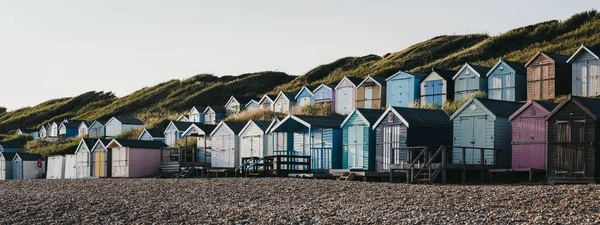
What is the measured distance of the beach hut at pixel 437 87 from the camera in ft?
162

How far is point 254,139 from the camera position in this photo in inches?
→ 1770

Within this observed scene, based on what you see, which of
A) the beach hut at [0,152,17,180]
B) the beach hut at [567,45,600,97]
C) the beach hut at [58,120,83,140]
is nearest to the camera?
the beach hut at [567,45,600,97]

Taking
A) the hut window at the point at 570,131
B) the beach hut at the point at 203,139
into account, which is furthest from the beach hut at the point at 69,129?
the hut window at the point at 570,131

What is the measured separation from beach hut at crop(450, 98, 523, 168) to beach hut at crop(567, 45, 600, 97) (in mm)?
9777

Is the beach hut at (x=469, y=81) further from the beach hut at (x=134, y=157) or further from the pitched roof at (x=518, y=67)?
the beach hut at (x=134, y=157)

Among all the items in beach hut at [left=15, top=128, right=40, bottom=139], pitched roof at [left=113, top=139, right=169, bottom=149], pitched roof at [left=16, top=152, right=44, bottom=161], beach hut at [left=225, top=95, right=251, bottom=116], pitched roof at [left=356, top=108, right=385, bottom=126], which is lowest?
pitched roof at [left=16, top=152, right=44, bottom=161]

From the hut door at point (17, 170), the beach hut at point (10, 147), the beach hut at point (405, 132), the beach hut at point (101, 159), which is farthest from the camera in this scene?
the beach hut at point (10, 147)

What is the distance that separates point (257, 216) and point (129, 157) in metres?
31.1

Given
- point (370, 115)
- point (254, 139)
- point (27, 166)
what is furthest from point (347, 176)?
point (27, 166)

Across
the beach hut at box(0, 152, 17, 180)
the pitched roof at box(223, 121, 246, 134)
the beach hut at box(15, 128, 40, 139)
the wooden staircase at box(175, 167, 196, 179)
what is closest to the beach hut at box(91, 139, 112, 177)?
the wooden staircase at box(175, 167, 196, 179)

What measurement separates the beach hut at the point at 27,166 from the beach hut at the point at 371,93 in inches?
1000

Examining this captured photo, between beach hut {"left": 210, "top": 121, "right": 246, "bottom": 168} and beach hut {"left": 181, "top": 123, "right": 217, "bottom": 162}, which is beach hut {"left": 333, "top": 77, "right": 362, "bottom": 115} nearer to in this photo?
beach hut {"left": 181, "top": 123, "right": 217, "bottom": 162}

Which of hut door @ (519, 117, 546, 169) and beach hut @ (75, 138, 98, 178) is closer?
hut door @ (519, 117, 546, 169)

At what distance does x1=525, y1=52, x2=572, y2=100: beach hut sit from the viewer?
141 ft
